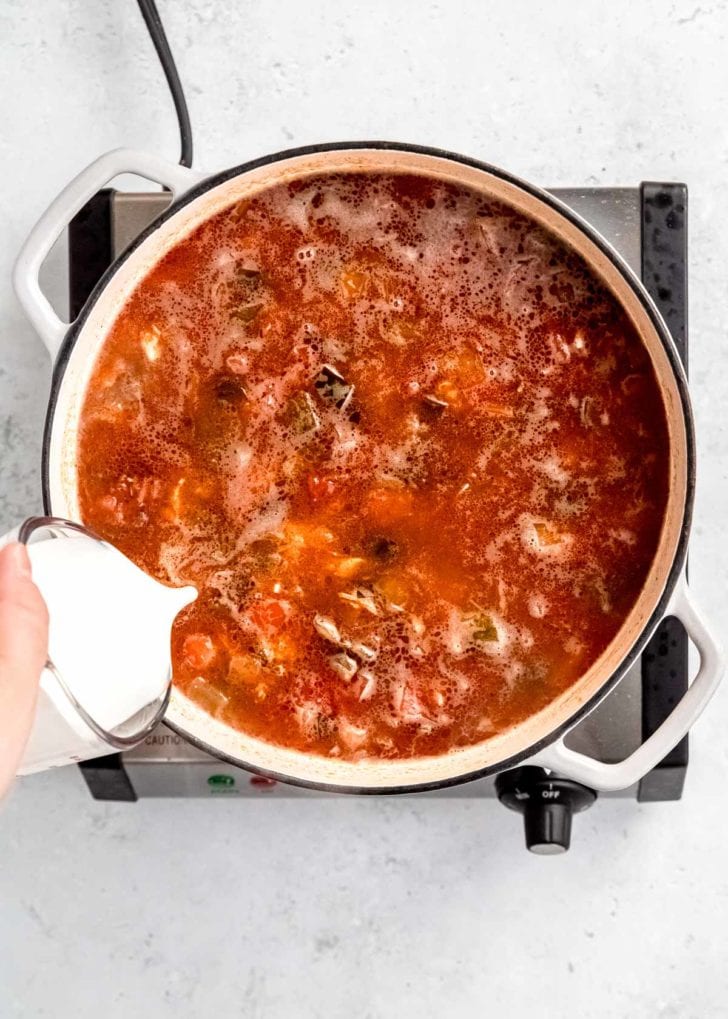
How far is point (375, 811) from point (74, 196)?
2.83ft

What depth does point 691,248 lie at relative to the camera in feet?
4.75

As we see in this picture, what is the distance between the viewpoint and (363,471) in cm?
121

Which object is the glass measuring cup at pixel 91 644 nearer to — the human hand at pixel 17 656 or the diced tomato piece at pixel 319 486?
the human hand at pixel 17 656

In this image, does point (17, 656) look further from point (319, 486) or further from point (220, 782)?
point (220, 782)

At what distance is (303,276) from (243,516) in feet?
0.88

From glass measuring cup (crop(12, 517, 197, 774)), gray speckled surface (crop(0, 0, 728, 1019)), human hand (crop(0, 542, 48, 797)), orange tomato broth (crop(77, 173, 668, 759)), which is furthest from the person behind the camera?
gray speckled surface (crop(0, 0, 728, 1019))

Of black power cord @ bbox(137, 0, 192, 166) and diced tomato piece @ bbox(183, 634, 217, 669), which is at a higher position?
black power cord @ bbox(137, 0, 192, 166)

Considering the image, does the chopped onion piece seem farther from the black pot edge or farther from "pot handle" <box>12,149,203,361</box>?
"pot handle" <box>12,149,203,361</box>

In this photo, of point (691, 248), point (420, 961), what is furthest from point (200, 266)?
point (420, 961)

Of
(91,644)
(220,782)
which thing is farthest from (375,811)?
(91,644)

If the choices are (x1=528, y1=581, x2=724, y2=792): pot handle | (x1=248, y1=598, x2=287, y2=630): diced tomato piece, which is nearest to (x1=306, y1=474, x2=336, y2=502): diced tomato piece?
(x1=248, y1=598, x2=287, y2=630): diced tomato piece

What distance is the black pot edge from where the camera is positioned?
42.5 inches

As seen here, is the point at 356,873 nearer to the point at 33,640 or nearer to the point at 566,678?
the point at 566,678

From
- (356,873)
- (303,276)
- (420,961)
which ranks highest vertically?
(303,276)
